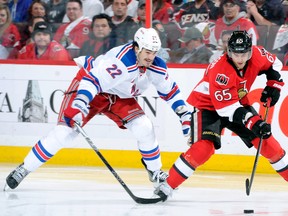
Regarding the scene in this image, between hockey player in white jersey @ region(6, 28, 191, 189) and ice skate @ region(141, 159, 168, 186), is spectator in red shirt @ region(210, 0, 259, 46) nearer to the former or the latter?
hockey player in white jersey @ region(6, 28, 191, 189)

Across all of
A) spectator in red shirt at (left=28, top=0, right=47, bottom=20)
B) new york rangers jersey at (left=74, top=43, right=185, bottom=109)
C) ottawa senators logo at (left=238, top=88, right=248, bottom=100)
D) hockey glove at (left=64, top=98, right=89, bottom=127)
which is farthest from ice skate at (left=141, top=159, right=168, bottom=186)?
spectator in red shirt at (left=28, top=0, right=47, bottom=20)

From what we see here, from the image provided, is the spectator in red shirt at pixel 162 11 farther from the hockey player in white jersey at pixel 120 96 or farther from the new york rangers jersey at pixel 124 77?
the new york rangers jersey at pixel 124 77

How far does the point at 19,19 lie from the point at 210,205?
10.8 ft

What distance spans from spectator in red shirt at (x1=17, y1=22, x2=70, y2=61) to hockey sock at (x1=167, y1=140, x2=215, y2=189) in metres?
2.68

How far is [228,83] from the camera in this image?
5.25 m

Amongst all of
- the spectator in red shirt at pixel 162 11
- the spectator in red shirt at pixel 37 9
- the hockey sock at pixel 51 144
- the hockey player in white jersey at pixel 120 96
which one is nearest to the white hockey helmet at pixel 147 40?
the hockey player in white jersey at pixel 120 96

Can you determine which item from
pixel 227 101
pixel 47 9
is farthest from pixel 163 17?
pixel 227 101

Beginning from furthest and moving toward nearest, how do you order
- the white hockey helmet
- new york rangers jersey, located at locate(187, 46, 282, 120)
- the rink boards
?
the rink boards, the white hockey helmet, new york rangers jersey, located at locate(187, 46, 282, 120)

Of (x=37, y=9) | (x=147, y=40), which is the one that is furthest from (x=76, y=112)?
(x=37, y=9)

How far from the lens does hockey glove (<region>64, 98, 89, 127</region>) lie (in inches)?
215

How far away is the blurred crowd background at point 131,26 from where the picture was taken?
7.32 m

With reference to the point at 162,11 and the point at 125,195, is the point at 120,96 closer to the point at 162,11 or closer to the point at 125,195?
the point at 125,195

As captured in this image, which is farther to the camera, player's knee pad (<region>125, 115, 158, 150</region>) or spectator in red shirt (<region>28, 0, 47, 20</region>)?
spectator in red shirt (<region>28, 0, 47, 20</region>)

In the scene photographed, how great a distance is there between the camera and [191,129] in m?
5.48
